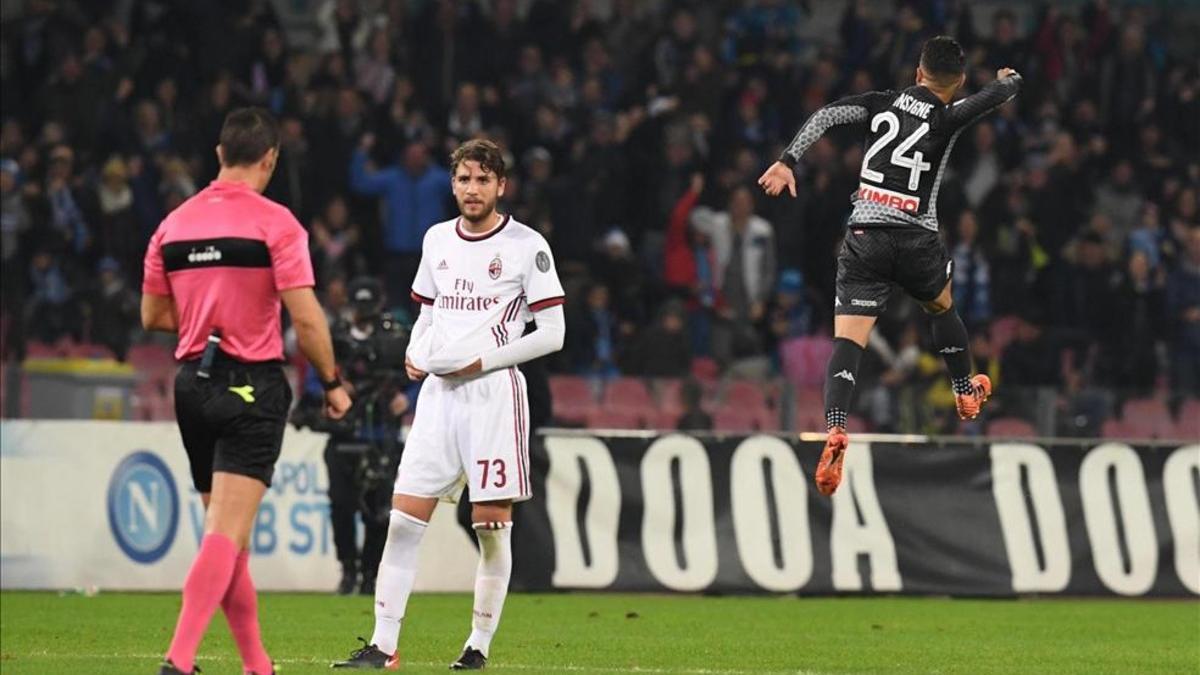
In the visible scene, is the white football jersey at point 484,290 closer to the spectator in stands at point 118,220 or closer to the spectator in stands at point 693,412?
the spectator in stands at point 693,412

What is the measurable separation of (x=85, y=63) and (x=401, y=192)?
143 inches

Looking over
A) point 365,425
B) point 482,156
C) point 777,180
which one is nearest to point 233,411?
point 482,156

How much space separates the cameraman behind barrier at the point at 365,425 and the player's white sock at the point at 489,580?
250 inches

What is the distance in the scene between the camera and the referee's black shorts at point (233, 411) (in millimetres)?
8672

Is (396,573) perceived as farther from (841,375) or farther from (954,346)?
(954,346)

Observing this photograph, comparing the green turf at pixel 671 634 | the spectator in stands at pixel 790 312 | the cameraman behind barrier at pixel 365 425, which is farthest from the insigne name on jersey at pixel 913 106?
the spectator in stands at pixel 790 312

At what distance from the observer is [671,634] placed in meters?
14.0

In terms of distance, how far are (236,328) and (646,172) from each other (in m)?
15.5

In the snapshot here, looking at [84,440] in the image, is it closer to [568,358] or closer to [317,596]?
[317,596]

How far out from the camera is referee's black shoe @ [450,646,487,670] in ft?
34.3

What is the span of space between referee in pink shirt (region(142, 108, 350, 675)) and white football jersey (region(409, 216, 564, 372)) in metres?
1.75

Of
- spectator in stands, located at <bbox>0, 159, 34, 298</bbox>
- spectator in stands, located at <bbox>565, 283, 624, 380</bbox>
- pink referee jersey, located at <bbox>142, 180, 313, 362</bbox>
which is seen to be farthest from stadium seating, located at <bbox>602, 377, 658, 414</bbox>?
pink referee jersey, located at <bbox>142, 180, 313, 362</bbox>

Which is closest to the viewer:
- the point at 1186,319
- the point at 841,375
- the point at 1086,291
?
the point at 841,375

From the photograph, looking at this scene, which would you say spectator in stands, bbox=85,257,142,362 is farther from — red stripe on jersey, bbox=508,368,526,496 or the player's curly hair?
the player's curly hair
